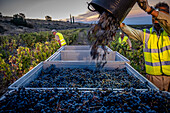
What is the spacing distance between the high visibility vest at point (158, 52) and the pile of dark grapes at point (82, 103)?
1.35m

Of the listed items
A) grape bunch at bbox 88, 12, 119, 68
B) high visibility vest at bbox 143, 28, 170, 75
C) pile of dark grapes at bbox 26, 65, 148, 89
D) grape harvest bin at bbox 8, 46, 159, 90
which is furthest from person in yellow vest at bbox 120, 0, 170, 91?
grape bunch at bbox 88, 12, 119, 68

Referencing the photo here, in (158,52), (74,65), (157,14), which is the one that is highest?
(157,14)

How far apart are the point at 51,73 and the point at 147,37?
2.21m

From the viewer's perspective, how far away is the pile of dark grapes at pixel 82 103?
1.09m

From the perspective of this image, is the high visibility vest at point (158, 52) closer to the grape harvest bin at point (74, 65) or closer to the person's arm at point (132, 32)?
the person's arm at point (132, 32)

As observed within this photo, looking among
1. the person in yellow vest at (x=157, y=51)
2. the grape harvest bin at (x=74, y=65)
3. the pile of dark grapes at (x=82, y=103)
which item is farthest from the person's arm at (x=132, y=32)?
the pile of dark grapes at (x=82, y=103)

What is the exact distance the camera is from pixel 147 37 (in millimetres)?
2557

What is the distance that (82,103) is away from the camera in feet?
3.92

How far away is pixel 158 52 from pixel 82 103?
2048 millimetres

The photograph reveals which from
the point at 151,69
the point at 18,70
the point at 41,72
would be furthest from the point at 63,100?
the point at 18,70

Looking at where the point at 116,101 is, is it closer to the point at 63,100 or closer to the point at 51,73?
the point at 63,100

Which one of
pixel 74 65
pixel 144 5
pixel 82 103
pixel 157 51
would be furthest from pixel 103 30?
pixel 157 51

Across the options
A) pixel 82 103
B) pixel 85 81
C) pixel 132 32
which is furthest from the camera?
pixel 132 32

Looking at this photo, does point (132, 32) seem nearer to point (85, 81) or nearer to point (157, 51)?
point (157, 51)
